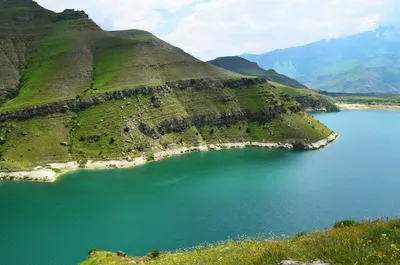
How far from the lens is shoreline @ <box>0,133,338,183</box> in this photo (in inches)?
4422

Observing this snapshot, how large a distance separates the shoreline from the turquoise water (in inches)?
183

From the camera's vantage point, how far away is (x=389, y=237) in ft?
55.8

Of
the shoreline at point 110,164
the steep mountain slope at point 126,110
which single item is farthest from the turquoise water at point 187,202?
the steep mountain slope at point 126,110

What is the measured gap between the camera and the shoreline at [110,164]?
112312 mm

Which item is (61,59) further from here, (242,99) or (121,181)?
(121,181)

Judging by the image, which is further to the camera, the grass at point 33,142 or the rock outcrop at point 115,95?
the rock outcrop at point 115,95

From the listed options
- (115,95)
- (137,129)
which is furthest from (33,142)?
(115,95)

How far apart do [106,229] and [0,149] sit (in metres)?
74.1

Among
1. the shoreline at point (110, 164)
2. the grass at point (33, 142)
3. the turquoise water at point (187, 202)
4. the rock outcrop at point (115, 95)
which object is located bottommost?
the turquoise water at point (187, 202)

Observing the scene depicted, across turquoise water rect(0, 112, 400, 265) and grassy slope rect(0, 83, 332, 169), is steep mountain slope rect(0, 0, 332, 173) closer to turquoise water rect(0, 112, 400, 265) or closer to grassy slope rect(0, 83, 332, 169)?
grassy slope rect(0, 83, 332, 169)

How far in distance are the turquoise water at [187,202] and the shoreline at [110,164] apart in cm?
466

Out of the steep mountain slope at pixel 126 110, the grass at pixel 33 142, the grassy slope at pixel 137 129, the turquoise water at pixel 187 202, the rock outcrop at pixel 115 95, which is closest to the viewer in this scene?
the turquoise water at pixel 187 202

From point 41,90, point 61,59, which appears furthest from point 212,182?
point 61,59

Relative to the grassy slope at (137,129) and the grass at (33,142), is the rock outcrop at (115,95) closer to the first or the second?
the grassy slope at (137,129)
